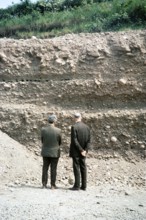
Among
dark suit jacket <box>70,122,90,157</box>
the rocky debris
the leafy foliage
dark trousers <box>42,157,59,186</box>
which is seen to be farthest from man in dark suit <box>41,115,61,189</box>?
the leafy foliage

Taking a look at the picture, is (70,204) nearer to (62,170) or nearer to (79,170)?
(79,170)

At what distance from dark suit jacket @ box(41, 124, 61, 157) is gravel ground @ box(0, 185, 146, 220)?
30.9 inches

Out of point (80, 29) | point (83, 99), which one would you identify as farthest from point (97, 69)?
point (80, 29)

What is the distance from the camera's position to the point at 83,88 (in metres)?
13.0

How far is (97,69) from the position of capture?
13.1 meters

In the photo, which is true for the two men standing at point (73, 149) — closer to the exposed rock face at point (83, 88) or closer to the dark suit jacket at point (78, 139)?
the dark suit jacket at point (78, 139)

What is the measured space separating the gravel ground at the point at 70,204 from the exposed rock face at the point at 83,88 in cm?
283

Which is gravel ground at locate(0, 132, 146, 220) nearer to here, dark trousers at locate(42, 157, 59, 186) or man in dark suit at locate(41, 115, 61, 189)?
dark trousers at locate(42, 157, 59, 186)

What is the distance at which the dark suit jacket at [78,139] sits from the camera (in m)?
9.41

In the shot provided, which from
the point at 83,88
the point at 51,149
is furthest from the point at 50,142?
the point at 83,88

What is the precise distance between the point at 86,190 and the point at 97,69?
180 inches

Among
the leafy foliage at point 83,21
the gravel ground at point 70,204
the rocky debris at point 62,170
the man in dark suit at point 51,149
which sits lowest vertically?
the rocky debris at point 62,170

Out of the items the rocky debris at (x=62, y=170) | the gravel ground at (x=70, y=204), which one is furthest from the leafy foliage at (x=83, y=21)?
the gravel ground at (x=70, y=204)

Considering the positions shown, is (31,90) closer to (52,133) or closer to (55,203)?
(52,133)
